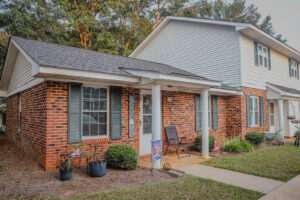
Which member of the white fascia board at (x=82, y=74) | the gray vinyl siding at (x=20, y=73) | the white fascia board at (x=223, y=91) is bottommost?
the white fascia board at (x=223, y=91)

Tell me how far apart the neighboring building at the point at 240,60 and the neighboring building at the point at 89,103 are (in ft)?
7.63

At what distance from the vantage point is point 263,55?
11391 mm

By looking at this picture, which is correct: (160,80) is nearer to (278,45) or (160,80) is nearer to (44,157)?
(44,157)

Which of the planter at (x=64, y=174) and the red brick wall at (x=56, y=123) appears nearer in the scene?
the planter at (x=64, y=174)

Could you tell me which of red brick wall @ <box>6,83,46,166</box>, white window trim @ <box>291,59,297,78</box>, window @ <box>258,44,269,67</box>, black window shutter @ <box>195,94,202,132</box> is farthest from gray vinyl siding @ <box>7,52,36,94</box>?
white window trim @ <box>291,59,297,78</box>

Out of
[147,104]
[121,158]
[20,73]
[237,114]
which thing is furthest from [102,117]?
[237,114]

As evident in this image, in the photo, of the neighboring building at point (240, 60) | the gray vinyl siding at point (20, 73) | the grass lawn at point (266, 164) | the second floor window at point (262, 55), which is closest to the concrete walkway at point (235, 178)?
the grass lawn at point (266, 164)

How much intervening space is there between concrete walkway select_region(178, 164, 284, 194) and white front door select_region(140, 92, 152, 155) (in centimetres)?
181

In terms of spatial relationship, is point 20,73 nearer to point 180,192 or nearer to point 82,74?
point 82,74

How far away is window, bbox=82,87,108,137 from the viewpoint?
595cm

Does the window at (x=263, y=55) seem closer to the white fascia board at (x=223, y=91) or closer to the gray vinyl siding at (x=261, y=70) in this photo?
the gray vinyl siding at (x=261, y=70)

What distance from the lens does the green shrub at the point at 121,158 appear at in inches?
213

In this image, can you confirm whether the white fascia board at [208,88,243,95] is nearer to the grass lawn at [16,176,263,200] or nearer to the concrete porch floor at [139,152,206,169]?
the concrete porch floor at [139,152,206,169]

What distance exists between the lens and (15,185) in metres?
4.33
